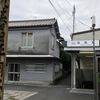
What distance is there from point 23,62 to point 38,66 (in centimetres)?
169

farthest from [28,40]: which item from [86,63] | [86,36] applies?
[86,63]

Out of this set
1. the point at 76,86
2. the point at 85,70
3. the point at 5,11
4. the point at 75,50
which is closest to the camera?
the point at 5,11

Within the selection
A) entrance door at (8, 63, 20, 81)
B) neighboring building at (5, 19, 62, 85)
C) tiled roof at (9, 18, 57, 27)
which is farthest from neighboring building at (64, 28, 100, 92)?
entrance door at (8, 63, 20, 81)

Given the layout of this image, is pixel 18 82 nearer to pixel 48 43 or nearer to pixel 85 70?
pixel 48 43

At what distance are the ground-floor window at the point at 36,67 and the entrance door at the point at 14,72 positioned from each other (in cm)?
107

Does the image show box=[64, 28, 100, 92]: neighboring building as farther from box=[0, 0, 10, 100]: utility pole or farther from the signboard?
box=[0, 0, 10, 100]: utility pole

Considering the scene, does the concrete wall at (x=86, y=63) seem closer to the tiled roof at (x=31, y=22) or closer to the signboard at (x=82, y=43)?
the signboard at (x=82, y=43)

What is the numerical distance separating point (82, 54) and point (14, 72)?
7697mm

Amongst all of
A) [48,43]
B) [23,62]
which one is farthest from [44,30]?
[23,62]

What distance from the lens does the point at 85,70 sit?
1455 cm

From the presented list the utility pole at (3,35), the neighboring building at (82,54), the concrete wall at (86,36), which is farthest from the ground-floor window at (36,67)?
the utility pole at (3,35)

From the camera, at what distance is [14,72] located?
53.8ft

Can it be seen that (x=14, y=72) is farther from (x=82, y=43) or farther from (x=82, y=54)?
(x=82, y=43)

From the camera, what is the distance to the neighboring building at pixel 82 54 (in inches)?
432
